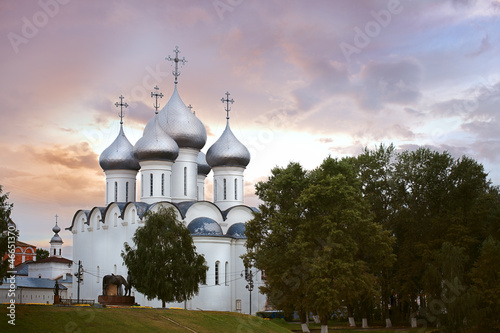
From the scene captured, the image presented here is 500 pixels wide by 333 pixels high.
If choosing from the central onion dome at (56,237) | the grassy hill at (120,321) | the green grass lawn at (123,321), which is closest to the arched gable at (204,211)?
the green grass lawn at (123,321)

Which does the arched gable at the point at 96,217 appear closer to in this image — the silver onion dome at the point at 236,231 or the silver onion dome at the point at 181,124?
the silver onion dome at the point at 181,124

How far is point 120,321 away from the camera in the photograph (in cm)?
2936

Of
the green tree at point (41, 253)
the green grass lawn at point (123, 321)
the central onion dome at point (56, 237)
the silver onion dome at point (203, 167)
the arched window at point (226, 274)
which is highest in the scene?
the silver onion dome at point (203, 167)

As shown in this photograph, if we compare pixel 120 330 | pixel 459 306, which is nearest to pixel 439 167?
pixel 459 306

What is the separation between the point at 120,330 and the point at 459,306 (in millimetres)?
18681

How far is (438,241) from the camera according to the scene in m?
41.5

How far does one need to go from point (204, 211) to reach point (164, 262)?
1265 centimetres

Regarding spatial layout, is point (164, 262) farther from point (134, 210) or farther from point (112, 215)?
point (112, 215)

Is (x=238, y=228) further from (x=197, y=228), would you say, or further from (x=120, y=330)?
(x=120, y=330)

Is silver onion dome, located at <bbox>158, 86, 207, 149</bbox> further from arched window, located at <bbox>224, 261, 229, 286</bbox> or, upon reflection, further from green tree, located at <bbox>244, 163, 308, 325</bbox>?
green tree, located at <bbox>244, 163, 308, 325</bbox>

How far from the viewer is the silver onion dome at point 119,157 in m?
54.6

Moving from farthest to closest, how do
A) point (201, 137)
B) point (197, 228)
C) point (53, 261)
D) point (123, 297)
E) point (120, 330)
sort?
point (53, 261) < point (201, 137) < point (197, 228) < point (123, 297) < point (120, 330)

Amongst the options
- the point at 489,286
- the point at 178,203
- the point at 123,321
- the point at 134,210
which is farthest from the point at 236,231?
the point at 123,321

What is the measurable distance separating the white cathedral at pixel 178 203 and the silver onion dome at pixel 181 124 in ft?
0.26
